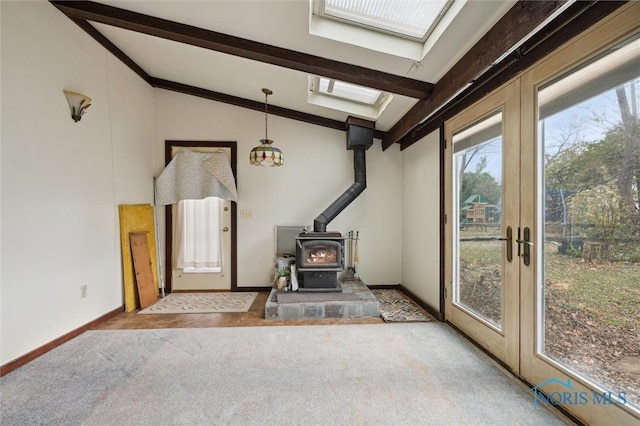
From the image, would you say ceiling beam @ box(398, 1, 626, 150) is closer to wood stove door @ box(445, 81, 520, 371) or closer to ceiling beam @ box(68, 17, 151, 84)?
wood stove door @ box(445, 81, 520, 371)

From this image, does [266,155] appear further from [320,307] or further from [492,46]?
[492,46]

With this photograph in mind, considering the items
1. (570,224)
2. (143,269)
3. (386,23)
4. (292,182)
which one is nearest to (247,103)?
(292,182)

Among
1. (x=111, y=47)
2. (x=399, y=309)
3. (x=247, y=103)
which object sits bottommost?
(x=399, y=309)

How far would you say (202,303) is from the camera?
3334 mm

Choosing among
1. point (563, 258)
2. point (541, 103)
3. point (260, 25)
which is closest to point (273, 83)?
point (260, 25)

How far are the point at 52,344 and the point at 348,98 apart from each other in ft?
12.7

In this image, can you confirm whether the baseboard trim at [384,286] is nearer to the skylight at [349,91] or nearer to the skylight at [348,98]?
the skylight at [348,98]

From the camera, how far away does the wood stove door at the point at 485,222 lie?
6.11ft

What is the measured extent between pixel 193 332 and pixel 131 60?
132 inches

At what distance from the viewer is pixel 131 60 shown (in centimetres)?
320

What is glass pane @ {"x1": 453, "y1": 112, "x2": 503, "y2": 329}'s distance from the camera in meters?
2.07

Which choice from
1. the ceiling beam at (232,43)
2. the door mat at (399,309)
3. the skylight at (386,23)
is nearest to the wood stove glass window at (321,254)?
the door mat at (399,309)

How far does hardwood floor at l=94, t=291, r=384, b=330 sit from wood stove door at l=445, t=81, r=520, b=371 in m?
0.94

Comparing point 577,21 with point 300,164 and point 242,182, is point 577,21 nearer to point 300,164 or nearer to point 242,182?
point 300,164
